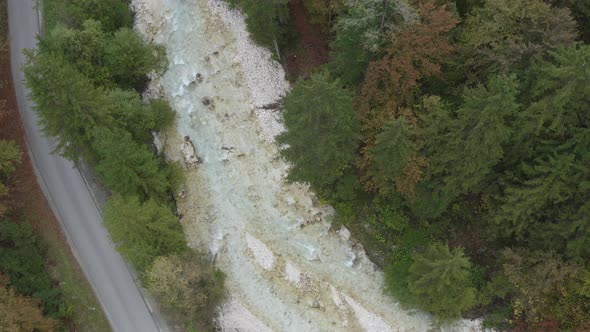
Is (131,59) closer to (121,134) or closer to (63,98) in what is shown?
(121,134)

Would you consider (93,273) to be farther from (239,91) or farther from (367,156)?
(367,156)

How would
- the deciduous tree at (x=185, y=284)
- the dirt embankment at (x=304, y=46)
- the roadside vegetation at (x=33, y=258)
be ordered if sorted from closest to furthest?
the deciduous tree at (x=185, y=284) < the roadside vegetation at (x=33, y=258) < the dirt embankment at (x=304, y=46)

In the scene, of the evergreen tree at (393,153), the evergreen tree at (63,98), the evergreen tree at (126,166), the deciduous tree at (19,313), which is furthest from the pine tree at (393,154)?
the deciduous tree at (19,313)

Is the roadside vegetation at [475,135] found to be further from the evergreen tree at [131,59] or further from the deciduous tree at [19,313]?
the deciduous tree at [19,313]

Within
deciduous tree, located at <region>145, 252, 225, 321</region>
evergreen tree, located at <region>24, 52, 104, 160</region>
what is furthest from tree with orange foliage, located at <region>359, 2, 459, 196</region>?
evergreen tree, located at <region>24, 52, 104, 160</region>

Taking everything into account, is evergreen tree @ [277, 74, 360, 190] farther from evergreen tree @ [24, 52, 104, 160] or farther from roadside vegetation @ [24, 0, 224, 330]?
evergreen tree @ [24, 52, 104, 160]

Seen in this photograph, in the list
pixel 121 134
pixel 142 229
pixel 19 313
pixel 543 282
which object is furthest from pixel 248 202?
pixel 543 282
